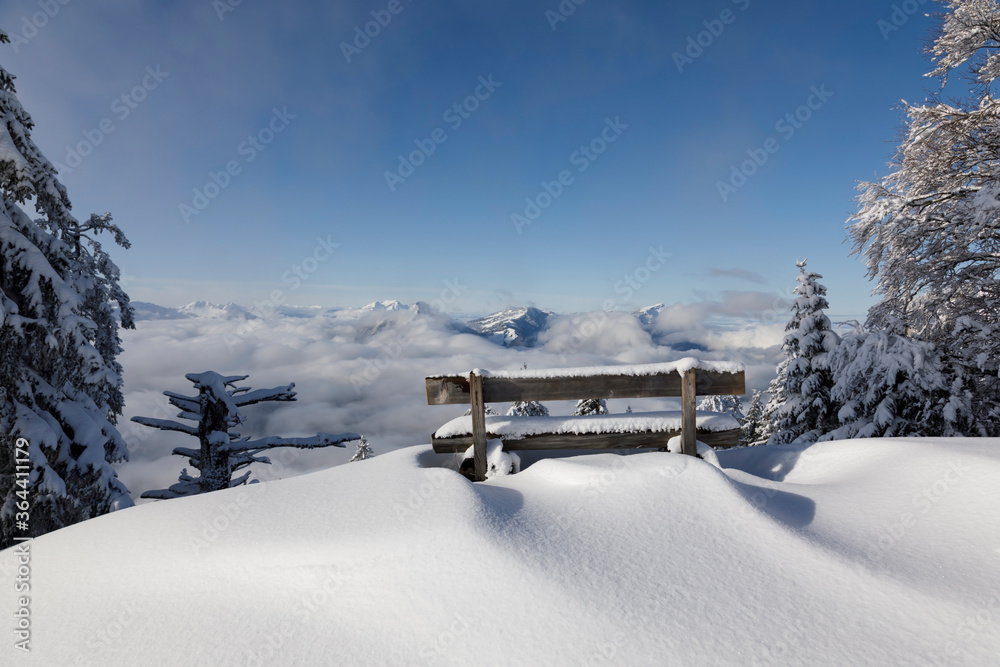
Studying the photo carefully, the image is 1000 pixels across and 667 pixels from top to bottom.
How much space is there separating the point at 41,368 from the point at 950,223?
1812 centimetres

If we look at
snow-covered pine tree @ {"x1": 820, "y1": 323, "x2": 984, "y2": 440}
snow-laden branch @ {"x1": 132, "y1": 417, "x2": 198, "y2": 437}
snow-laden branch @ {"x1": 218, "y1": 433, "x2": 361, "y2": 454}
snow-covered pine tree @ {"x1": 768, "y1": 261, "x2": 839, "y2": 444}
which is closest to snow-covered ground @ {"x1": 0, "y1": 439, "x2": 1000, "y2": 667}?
snow-laden branch @ {"x1": 218, "y1": 433, "x2": 361, "y2": 454}

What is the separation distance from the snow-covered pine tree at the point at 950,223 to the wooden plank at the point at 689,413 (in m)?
7.72

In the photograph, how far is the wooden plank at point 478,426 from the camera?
560 cm

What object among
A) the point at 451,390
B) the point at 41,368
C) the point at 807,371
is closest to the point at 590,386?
the point at 451,390

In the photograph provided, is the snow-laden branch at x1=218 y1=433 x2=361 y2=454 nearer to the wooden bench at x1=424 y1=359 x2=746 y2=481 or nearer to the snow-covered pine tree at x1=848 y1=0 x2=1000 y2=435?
the wooden bench at x1=424 y1=359 x2=746 y2=481

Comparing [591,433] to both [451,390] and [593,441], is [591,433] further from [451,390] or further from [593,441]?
[451,390]

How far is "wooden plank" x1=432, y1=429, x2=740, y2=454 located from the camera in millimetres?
5965

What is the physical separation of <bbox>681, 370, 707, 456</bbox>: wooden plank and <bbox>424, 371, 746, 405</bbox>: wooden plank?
0.29 feet

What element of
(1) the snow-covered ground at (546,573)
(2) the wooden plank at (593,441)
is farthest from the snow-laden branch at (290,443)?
(1) the snow-covered ground at (546,573)

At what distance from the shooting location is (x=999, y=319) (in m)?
9.61

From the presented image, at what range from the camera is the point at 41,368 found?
744 centimetres

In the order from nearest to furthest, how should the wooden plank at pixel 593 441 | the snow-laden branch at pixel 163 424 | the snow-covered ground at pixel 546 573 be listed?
the snow-covered ground at pixel 546 573 < the wooden plank at pixel 593 441 < the snow-laden branch at pixel 163 424

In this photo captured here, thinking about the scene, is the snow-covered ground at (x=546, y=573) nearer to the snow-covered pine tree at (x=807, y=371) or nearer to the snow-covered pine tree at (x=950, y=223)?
the snow-covered pine tree at (x=950, y=223)

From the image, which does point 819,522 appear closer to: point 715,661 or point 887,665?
point 887,665
